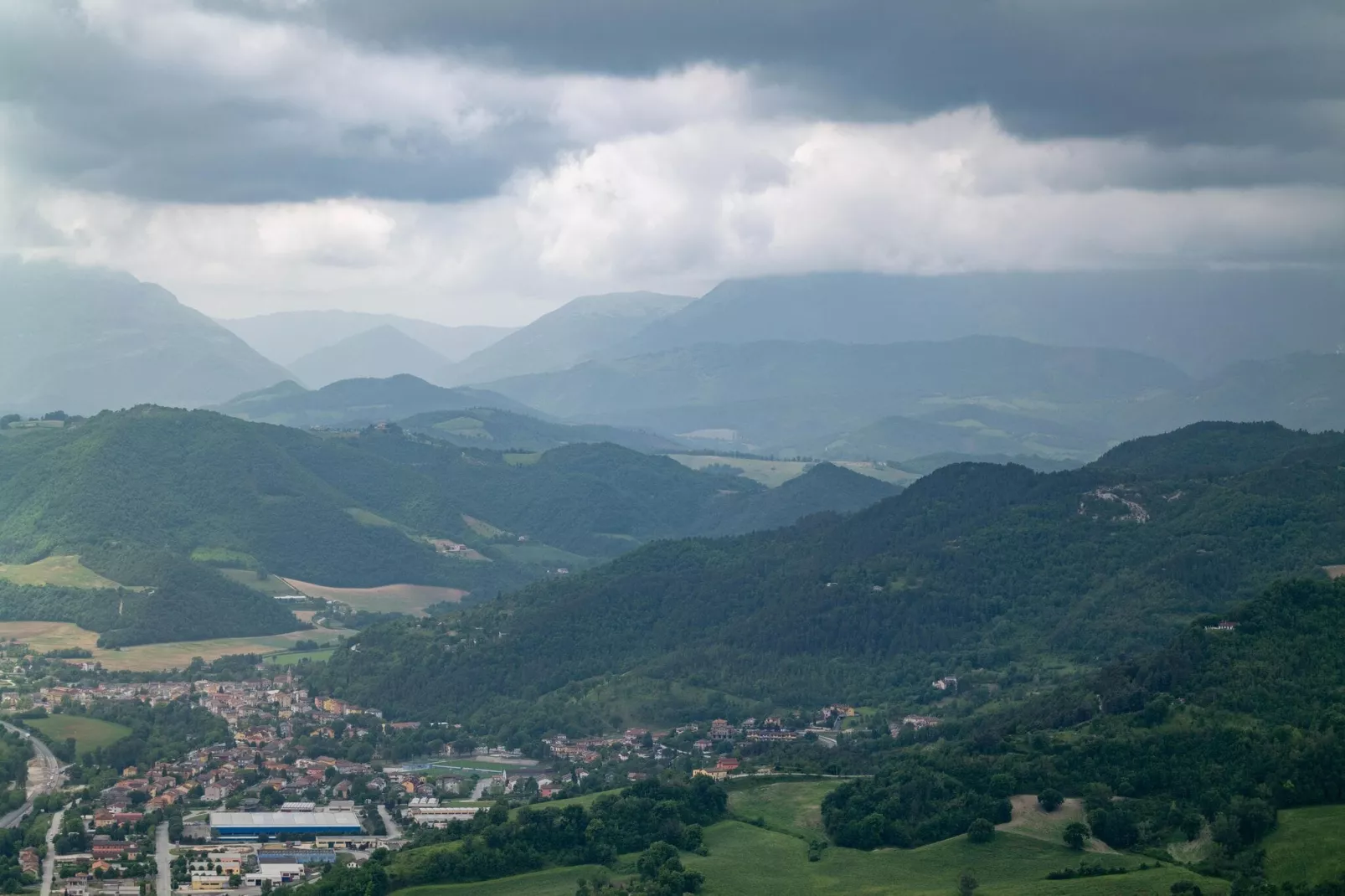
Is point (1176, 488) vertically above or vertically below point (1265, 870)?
above

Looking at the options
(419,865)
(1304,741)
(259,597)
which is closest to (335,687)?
(259,597)

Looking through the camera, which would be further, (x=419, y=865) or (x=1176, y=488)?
(x=1176, y=488)

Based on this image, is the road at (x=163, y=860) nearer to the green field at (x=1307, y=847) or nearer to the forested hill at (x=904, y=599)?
the forested hill at (x=904, y=599)

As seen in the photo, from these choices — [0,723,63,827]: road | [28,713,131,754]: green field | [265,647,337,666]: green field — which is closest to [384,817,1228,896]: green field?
[0,723,63,827]: road

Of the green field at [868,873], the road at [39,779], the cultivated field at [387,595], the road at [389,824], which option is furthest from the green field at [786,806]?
the cultivated field at [387,595]

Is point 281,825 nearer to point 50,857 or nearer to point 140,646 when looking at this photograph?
point 50,857

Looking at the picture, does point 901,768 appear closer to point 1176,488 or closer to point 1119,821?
point 1119,821
